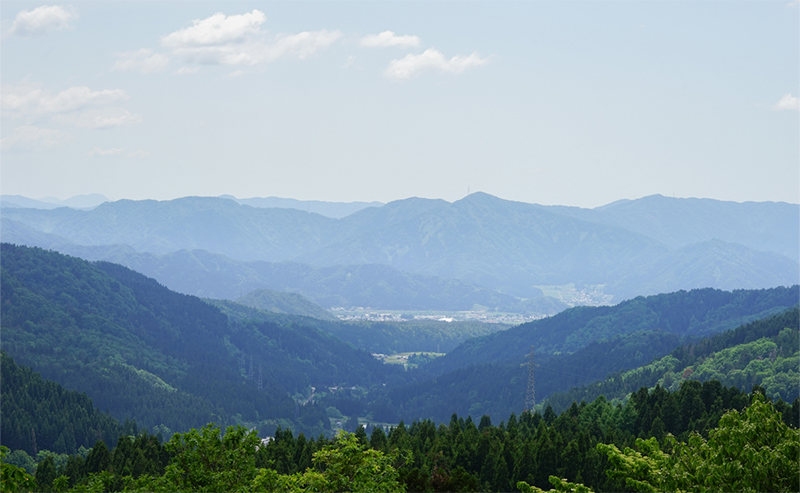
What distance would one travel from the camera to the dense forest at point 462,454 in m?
44.7

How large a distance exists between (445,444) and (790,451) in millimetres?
66988

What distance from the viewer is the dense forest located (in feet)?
147

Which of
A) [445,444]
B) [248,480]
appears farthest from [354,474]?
[445,444]

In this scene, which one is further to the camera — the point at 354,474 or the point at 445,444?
the point at 445,444

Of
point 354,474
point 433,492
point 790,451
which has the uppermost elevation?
point 790,451

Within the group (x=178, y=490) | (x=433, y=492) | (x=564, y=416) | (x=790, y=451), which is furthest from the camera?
(x=564, y=416)

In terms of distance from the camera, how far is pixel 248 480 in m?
47.3

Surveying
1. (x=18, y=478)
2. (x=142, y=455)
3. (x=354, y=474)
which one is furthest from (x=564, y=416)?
(x=18, y=478)

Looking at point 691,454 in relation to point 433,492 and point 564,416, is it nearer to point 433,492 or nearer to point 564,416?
point 433,492

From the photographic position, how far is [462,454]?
312ft

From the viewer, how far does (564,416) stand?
119062 mm

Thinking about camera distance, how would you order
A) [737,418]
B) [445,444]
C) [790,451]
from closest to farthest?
[790,451] < [737,418] < [445,444]

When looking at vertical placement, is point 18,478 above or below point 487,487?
above

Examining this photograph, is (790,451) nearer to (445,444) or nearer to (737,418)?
(737,418)
